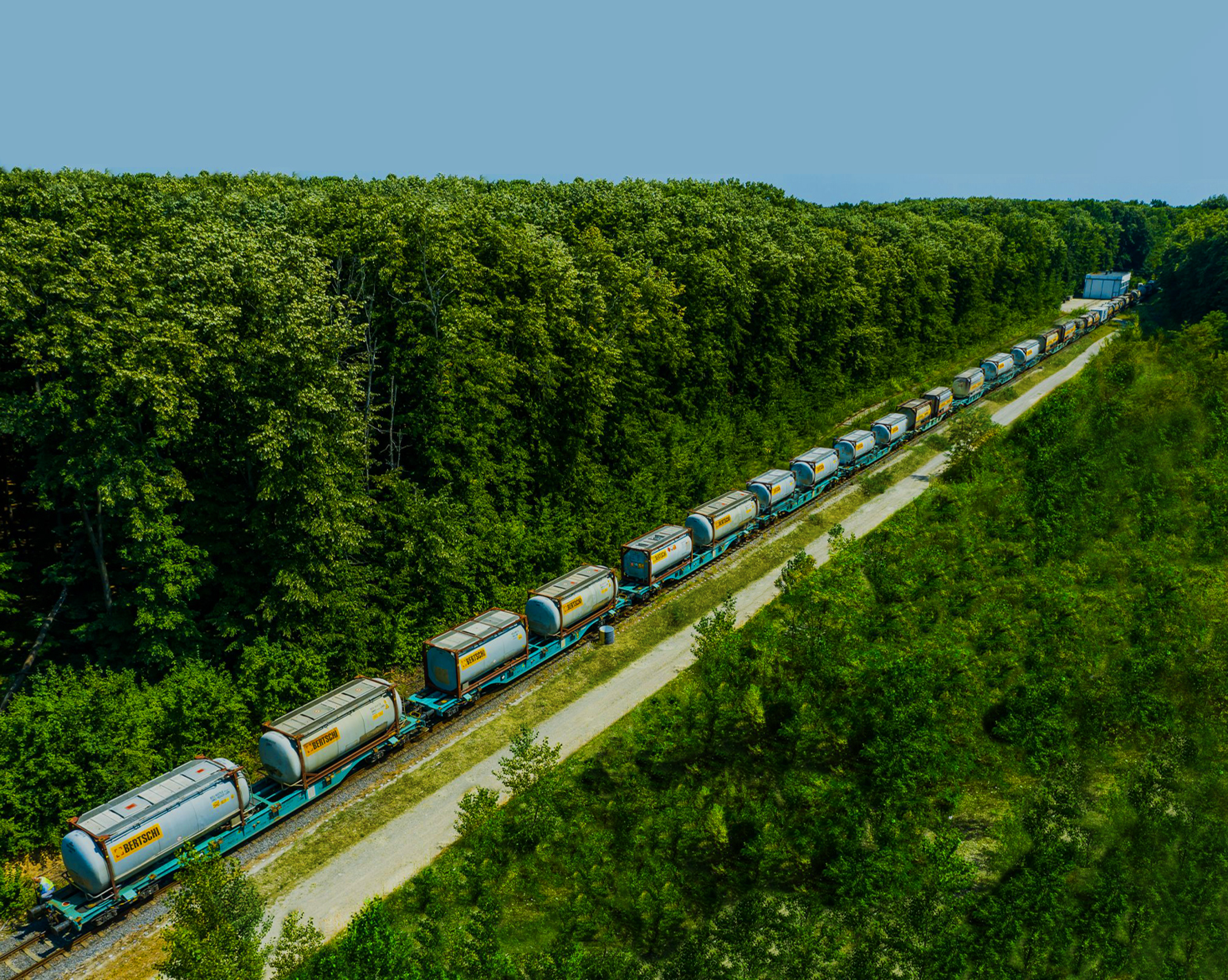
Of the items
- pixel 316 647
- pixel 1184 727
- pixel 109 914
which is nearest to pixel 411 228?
pixel 316 647

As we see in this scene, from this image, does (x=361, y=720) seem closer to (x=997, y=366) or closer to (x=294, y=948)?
(x=294, y=948)

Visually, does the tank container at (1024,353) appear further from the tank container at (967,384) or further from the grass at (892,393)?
the tank container at (967,384)

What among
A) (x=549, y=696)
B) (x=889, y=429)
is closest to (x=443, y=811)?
(x=549, y=696)

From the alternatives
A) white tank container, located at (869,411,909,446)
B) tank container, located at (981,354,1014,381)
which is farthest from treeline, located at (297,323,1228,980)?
tank container, located at (981,354,1014,381)

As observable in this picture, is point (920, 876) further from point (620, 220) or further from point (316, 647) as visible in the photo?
point (620, 220)

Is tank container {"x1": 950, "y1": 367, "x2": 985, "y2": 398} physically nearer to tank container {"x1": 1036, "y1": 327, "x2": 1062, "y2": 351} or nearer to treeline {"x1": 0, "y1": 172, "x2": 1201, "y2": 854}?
tank container {"x1": 1036, "y1": 327, "x2": 1062, "y2": 351}
